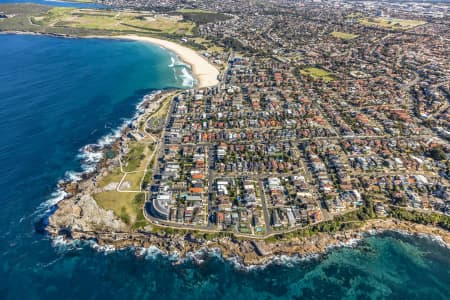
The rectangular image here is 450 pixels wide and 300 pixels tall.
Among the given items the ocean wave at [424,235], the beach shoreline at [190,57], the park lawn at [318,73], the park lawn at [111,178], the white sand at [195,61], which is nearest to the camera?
the ocean wave at [424,235]

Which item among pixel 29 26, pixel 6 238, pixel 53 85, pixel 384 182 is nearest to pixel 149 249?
pixel 6 238

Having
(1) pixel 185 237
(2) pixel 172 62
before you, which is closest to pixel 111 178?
(1) pixel 185 237

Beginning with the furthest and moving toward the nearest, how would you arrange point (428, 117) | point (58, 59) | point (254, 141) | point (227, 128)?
point (58, 59)
point (428, 117)
point (227, 128)
point (254, 141)

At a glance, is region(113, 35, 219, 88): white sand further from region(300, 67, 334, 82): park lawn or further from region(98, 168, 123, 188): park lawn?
region(98, 168, 123, 188): park lawn

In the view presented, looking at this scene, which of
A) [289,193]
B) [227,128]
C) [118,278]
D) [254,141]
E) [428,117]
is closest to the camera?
[118,278]

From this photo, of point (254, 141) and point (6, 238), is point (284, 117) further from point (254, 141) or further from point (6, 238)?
point (6, 238)

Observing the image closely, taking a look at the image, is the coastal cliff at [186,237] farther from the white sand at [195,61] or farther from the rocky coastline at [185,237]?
the white sand at [195,61]

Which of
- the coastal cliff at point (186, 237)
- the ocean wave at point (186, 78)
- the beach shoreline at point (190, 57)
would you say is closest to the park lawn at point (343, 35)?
the beach shoreline at point (190, 57)

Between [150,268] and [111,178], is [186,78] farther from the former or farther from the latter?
[150,268]
